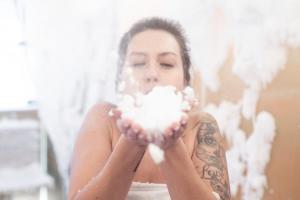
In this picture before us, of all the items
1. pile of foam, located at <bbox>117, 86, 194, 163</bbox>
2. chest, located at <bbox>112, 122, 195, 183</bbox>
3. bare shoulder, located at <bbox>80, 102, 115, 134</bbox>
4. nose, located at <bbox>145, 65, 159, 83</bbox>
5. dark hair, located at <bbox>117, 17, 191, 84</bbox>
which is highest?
dark hair, located at <bbox>117, 17, 191, 84</bbox>

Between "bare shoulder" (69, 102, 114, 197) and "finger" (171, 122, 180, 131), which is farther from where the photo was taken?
"bare shoulder" (69, 102, 114, 197)

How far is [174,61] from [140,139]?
41 centimetres

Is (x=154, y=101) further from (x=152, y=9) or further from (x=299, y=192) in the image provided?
(x=299, y=192)

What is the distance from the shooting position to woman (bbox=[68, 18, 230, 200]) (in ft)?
2.38

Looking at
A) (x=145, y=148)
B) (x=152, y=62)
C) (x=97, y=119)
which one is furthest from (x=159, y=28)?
(x=145, y=148)

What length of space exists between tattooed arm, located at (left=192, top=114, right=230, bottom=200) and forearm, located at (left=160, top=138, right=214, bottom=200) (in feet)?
0.41

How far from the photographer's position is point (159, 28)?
3.46ft

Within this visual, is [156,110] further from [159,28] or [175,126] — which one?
[159,28]

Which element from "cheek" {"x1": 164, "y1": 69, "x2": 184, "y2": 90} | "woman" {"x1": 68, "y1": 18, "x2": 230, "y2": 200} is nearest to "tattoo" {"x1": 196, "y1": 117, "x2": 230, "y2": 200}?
"woman" {"x1": 68, "y1": 18, "x2": 230, "y2": 200}

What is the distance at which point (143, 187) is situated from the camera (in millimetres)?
875

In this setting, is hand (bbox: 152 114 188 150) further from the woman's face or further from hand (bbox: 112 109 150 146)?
the woman's face

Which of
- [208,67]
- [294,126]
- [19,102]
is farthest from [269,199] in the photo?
[19,102]

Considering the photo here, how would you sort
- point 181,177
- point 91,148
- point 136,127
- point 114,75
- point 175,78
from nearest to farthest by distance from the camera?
point 136,127
point 181,177
point 91,148
point 175,78
point 114,75

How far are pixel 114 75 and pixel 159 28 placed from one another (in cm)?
20
